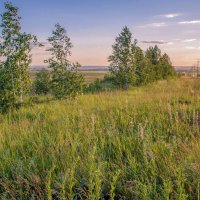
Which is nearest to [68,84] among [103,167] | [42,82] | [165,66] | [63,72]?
[63,72]

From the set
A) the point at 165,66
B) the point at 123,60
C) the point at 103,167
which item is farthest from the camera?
the point at 165,66

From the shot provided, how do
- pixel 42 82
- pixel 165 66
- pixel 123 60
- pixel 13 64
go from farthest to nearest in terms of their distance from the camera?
pixel 165 66
pixel 42 82
pixel 123 60
pixel 13 64

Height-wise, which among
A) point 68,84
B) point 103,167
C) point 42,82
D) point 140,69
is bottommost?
point 103,167

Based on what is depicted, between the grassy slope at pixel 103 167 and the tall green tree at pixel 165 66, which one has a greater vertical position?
the tall green tree at pixel 165 66

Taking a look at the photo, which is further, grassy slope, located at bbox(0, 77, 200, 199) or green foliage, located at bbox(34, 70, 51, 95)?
green foliage, located at bbox(34, 70, 51, 95)

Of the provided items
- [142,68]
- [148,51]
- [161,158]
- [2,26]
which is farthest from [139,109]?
[148,51]

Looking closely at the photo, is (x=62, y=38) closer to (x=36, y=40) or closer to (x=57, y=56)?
(x=57, y=56)

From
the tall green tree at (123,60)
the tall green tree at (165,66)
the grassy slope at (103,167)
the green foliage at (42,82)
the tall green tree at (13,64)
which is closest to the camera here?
the grassy slope at (103,167)

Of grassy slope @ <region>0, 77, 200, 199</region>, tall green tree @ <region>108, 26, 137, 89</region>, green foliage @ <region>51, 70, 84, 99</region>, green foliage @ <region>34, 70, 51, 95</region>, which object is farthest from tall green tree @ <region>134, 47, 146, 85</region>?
grassy slope @ <region>0, 77, 200, 199</region>

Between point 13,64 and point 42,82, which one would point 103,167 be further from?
point 42,82

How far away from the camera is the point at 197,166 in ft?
9.95

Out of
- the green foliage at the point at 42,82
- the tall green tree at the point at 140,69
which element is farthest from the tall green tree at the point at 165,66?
the green foliage at the point at 42,82

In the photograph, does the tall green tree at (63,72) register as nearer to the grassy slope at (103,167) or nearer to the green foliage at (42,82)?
the grassy slope at (103,167)

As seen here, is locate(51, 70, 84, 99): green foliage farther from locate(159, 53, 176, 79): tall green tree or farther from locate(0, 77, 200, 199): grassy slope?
locate(159, 53, 176, 79): tall green tree
